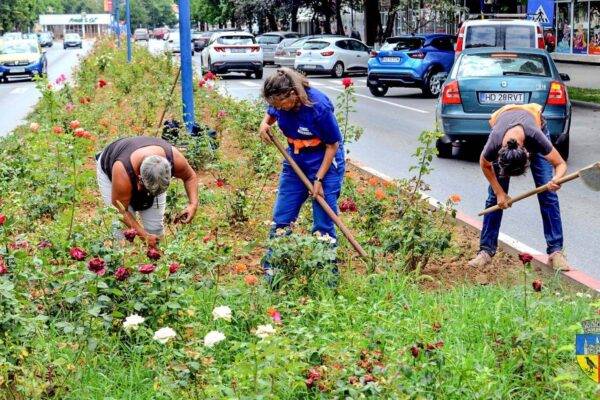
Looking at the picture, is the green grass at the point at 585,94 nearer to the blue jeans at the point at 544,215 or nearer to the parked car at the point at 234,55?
the parked car at the point at 234,55

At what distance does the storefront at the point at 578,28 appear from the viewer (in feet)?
126

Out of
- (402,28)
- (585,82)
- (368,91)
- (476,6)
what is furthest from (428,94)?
(402,28)

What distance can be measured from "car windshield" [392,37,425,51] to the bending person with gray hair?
18.7m

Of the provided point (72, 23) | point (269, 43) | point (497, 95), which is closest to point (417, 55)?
point (497, 95)

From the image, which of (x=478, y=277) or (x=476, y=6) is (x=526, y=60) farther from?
(x=476, y=6)

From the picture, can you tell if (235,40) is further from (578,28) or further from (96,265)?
(96,265)

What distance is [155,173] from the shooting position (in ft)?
17.5

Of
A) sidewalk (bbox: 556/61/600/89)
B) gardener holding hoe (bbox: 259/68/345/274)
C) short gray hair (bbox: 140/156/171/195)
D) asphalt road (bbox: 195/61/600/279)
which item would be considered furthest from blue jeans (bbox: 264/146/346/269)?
sidewalk (bbox: 556/61/600/89)

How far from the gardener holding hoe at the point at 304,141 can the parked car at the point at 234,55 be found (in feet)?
87.5

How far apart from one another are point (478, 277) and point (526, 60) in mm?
7032

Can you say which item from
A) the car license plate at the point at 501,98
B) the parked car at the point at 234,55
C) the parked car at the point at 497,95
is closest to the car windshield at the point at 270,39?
the parked car at the point at 234,55

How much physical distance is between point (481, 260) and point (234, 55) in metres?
26.6

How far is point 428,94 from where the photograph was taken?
24.2 metres

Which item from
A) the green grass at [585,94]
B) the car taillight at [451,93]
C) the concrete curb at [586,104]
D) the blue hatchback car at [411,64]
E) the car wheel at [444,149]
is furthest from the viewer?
the blue hatchback car at [411,64]
